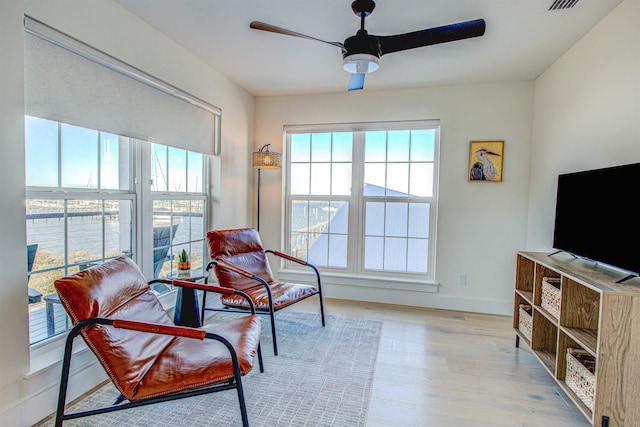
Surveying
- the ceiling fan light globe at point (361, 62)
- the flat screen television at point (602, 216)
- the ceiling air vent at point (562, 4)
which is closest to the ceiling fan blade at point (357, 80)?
the ceiling fan light globe at point (361, 62)

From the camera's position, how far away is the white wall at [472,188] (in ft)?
10.8

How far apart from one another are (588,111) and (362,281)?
251 centimetres

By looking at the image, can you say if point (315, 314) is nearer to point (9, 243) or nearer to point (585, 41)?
point (9, 243)

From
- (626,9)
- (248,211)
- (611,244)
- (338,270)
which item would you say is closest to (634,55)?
(626,9)

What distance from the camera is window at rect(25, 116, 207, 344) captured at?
5.97 ft

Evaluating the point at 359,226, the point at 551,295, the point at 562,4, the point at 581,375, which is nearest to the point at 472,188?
the point at 359,226

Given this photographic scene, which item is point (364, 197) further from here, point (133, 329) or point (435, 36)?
point (133, 329)

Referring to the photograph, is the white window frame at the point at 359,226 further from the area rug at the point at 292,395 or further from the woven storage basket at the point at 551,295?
the woven storage basket at the point at 551,295

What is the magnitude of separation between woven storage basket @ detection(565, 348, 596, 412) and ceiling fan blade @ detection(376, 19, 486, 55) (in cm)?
185

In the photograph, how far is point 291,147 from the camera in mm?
4008

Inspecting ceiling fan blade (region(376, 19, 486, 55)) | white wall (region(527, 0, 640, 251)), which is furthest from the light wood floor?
ceiling fan blade (region(376, 19, 486, 55))

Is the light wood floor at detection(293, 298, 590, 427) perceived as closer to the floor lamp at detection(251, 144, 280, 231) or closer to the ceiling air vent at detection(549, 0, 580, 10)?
the floor lamp at detection(251, 144, 280, 231)

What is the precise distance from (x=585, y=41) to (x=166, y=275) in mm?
3714

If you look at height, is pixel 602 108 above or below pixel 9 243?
above
